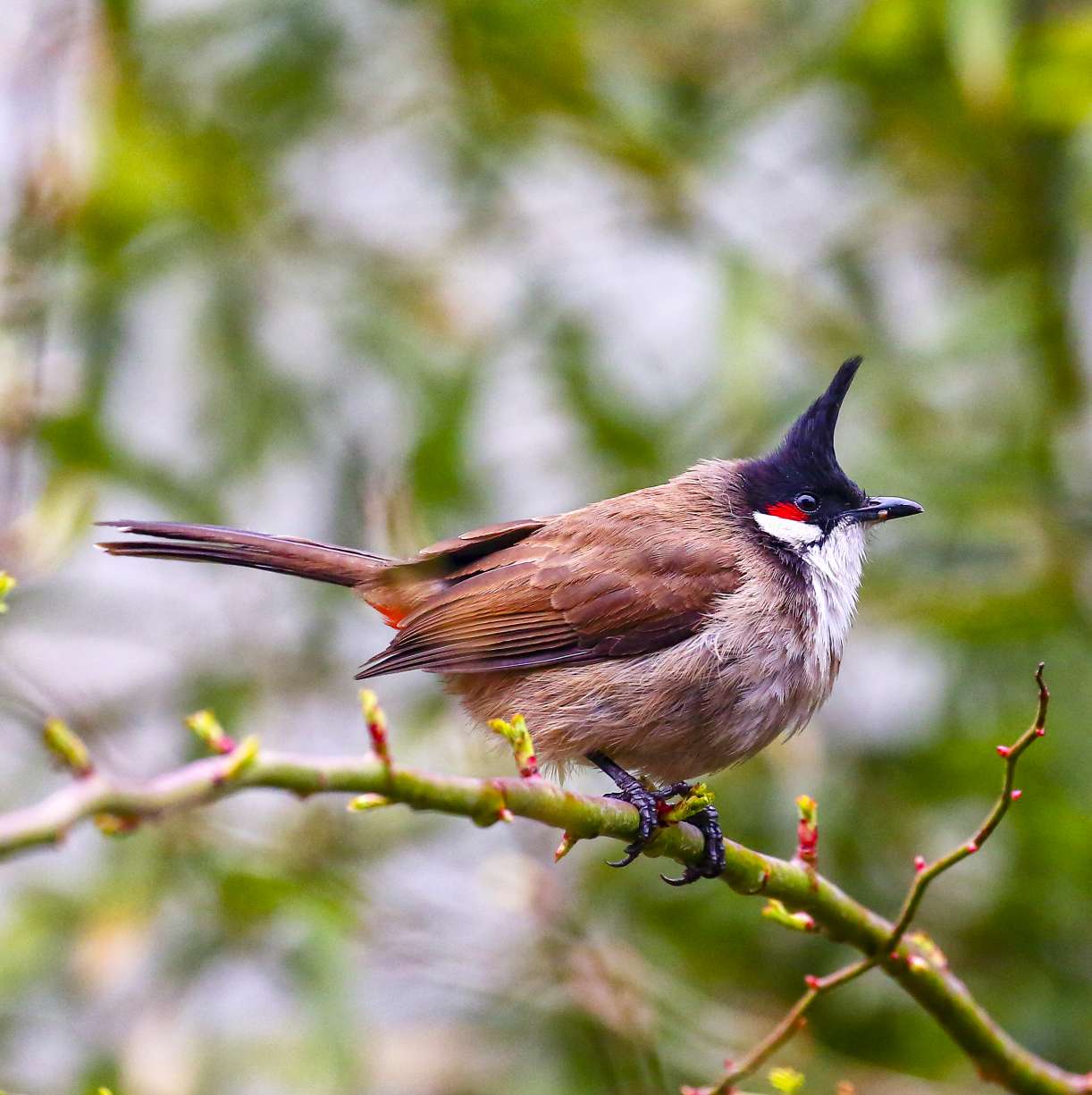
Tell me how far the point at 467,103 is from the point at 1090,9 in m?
2.08

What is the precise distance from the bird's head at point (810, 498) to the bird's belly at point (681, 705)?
15.7 inches

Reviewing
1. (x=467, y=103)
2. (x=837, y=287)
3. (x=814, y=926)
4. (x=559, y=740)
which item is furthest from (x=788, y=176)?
(x=814, y=926)

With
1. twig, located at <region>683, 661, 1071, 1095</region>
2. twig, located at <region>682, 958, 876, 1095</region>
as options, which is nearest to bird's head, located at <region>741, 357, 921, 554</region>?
twig, located at <region>683, 661, 1071, 1095</region>

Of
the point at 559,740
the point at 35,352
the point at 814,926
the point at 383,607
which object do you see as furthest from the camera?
A: the point at 35,352

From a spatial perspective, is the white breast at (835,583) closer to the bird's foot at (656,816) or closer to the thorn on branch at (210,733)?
the bird's foot at (656,816)

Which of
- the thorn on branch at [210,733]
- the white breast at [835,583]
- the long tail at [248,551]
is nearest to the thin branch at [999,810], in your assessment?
the white breast at [835,583]

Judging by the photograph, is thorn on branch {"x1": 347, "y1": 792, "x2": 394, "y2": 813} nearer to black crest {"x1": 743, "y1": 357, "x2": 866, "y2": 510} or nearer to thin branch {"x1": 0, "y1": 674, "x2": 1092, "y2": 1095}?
thin branch {"x1": 0, "y1": 674, "x2": 1092, "y2": 1095}

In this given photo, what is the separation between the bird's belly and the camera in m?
3.03

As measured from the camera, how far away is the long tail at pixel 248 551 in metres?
2.85

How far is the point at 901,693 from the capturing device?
5277mm

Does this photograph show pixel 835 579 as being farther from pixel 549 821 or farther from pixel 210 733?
pixel 210 733

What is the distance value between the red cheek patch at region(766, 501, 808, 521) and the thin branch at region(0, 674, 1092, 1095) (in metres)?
0.97

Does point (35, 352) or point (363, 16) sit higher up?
point (363, 16)

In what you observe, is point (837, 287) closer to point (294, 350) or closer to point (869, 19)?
point (869, 19)
